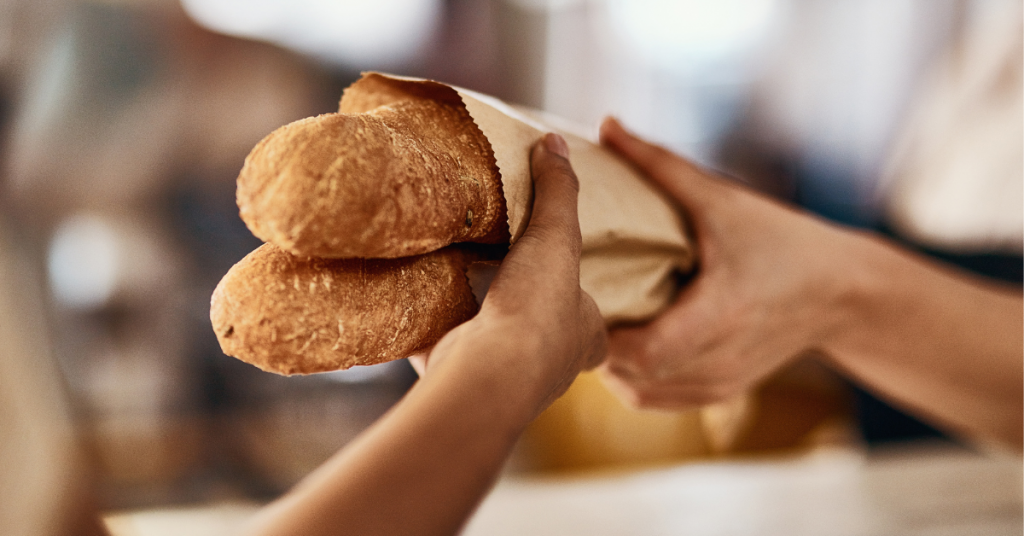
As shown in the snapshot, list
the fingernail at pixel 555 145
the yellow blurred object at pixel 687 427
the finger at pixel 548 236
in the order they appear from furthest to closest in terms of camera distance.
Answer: the yellow blurred object at pixel 687 427 < the fingernail at pixel 555 145 < the finger at pixel 548 236

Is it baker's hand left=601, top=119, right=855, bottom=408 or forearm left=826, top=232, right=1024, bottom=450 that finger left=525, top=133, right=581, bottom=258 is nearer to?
baker's hand left=601, top=119, right=855, bottom=408

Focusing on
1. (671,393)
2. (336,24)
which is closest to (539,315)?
(671,393)

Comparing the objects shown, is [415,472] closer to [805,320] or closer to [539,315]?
[539,315]

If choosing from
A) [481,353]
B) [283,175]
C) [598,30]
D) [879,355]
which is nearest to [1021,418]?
[879,355]

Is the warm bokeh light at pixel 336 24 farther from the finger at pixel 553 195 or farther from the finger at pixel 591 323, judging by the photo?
the finger at pixel 591 323

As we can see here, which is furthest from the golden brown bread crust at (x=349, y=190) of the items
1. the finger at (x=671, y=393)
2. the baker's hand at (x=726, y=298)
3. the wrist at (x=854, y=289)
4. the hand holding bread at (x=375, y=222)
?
the wrist at (x=854, y=289)

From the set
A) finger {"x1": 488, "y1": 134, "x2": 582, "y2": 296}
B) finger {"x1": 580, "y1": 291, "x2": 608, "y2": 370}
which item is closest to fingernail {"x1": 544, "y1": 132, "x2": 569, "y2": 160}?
finger {"x1": 488, "y1": 134, "x2": 582, "y2": 296}
